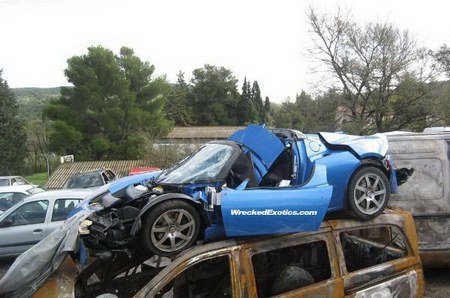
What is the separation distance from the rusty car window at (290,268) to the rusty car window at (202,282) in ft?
0.94

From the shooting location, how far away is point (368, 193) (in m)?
4.50

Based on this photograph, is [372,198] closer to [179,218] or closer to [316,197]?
[316,197]

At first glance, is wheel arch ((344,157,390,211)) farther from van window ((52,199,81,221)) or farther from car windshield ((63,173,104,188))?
car windshield ((63,173,104,188))

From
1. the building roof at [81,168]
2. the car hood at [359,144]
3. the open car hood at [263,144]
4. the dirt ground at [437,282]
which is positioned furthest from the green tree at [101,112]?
the car hood at [359,144]

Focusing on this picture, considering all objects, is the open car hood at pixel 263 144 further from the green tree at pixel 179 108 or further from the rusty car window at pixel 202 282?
the green tree at pixel 179 108

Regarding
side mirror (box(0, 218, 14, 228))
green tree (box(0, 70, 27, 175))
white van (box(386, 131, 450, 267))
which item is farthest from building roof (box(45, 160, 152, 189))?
white van (box(386, 131, 450, 267))

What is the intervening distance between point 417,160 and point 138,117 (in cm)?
4311

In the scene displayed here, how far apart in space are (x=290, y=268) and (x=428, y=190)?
3.04m

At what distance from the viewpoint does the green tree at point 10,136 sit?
48.2 meters

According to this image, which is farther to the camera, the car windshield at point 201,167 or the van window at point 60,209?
the van window at point 60,209

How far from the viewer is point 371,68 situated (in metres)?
29.1

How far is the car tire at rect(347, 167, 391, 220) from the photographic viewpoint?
440 centimetres

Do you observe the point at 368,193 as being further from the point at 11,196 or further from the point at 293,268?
the point at 11,196

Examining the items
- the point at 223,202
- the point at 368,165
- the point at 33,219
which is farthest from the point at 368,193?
the point at 33,219
